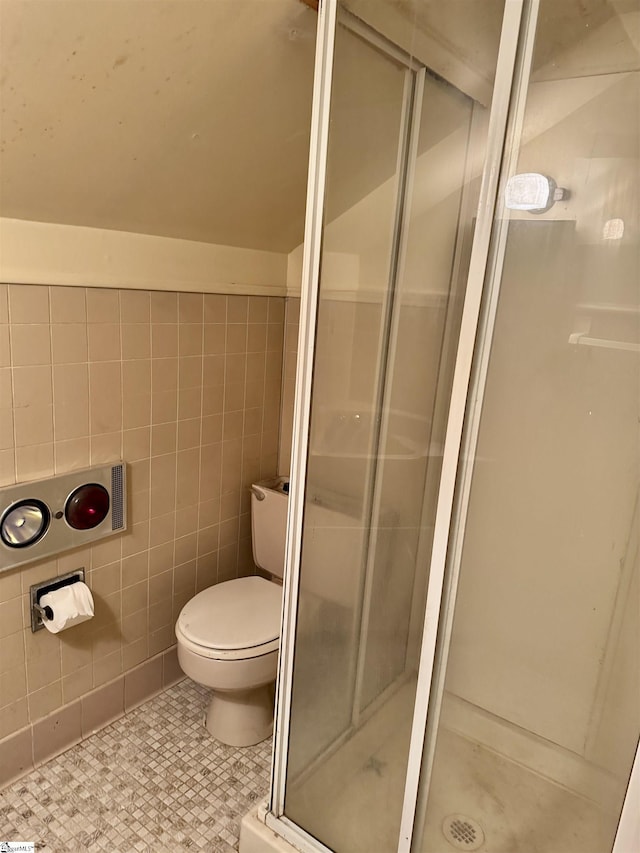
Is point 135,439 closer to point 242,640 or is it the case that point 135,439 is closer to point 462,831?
point 242,640

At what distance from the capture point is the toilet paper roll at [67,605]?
5.51ft

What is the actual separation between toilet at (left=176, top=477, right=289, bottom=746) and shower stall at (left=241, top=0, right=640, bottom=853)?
1.25 feet

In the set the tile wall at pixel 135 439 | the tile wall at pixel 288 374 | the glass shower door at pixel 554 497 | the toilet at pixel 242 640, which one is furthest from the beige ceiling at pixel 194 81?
the toilet at pixel 242 640

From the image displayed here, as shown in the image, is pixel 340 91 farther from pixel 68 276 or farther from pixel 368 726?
pixel 368 726

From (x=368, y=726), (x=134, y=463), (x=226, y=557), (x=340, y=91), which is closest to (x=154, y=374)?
(x=134, y=463)

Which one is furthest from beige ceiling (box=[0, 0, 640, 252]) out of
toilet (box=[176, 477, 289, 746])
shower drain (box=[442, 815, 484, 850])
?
shower drain (box=[442, 815, 484, 850])

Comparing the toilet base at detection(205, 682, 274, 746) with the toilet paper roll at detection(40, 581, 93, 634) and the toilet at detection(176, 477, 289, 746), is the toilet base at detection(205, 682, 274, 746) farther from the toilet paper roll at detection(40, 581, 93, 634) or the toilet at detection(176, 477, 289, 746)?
the toilet paper roll at detection(40, 581, 93, 634)

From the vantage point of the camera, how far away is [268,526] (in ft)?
7.20

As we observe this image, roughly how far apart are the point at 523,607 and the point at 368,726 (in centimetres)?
47

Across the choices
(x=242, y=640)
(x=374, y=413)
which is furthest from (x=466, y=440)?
Result: (x=242, y=640)

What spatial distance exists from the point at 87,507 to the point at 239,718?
845 millimetres

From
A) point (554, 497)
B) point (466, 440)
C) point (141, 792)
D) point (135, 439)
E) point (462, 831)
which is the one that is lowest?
point (141, 792)

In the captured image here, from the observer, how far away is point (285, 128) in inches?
60.1

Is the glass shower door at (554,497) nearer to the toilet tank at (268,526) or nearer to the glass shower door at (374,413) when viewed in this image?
the glass shower door at (374,413)
